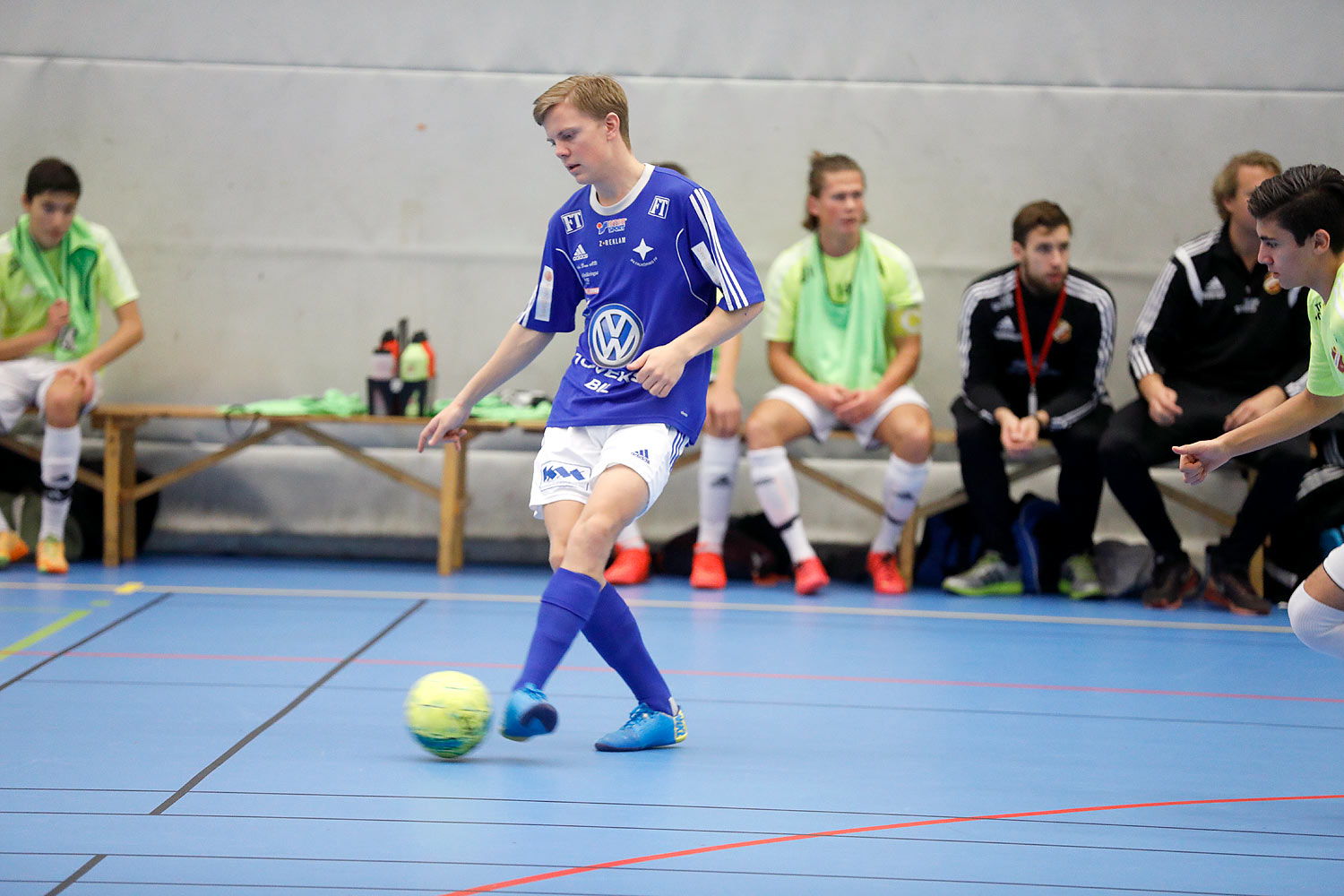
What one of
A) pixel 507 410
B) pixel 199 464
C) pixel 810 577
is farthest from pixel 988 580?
pixel 199 464

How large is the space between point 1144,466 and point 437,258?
3.71 metres

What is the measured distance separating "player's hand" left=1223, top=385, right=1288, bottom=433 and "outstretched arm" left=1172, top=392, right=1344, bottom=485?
2.38m

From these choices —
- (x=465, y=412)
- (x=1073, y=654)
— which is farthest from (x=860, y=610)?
(x=465, y=412)

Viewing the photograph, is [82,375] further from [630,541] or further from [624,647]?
[624,647]

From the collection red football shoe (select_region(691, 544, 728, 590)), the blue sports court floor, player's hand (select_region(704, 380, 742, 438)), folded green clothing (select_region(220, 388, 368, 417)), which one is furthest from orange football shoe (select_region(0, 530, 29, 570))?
player's hand (select_region(704, 380, 742, 438))

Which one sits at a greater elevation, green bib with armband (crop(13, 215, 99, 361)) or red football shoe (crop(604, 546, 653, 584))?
green bib with armband (crop(13, 215, 99, 361))

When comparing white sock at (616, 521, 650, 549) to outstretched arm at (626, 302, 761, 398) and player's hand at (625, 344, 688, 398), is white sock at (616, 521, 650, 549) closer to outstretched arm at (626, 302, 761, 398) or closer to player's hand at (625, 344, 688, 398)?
outstretched arm at (626, 302, 761, 398)

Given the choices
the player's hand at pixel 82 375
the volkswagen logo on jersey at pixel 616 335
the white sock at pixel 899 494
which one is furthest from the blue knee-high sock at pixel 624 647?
the player's hand at pixel 82 375

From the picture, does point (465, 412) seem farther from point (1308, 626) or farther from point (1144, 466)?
point (1144, 466)

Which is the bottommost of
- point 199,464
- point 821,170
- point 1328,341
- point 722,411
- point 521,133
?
point 199,464

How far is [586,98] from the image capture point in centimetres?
301

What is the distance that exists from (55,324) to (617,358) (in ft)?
12.3

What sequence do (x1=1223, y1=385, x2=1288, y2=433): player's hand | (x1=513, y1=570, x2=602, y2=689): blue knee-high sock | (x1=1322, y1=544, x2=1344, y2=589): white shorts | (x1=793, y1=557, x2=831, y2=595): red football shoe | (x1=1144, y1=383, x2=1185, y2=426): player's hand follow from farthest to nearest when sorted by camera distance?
(x1=793, y1=557, x2=831, y2=595): red football shoe → (x1=1144, y1=383, x2=1185, y2=426): player's hand → (x1=1223, y1=385, x2=1288, y2=433): player's hand → (x1=513, y1=570, x2=602, y2=689): blue knee-high sock → (x1=1322, y1=544, x2=1344, y2=589): white shorts

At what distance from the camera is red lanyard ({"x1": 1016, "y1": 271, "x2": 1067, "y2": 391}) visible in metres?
5.74
